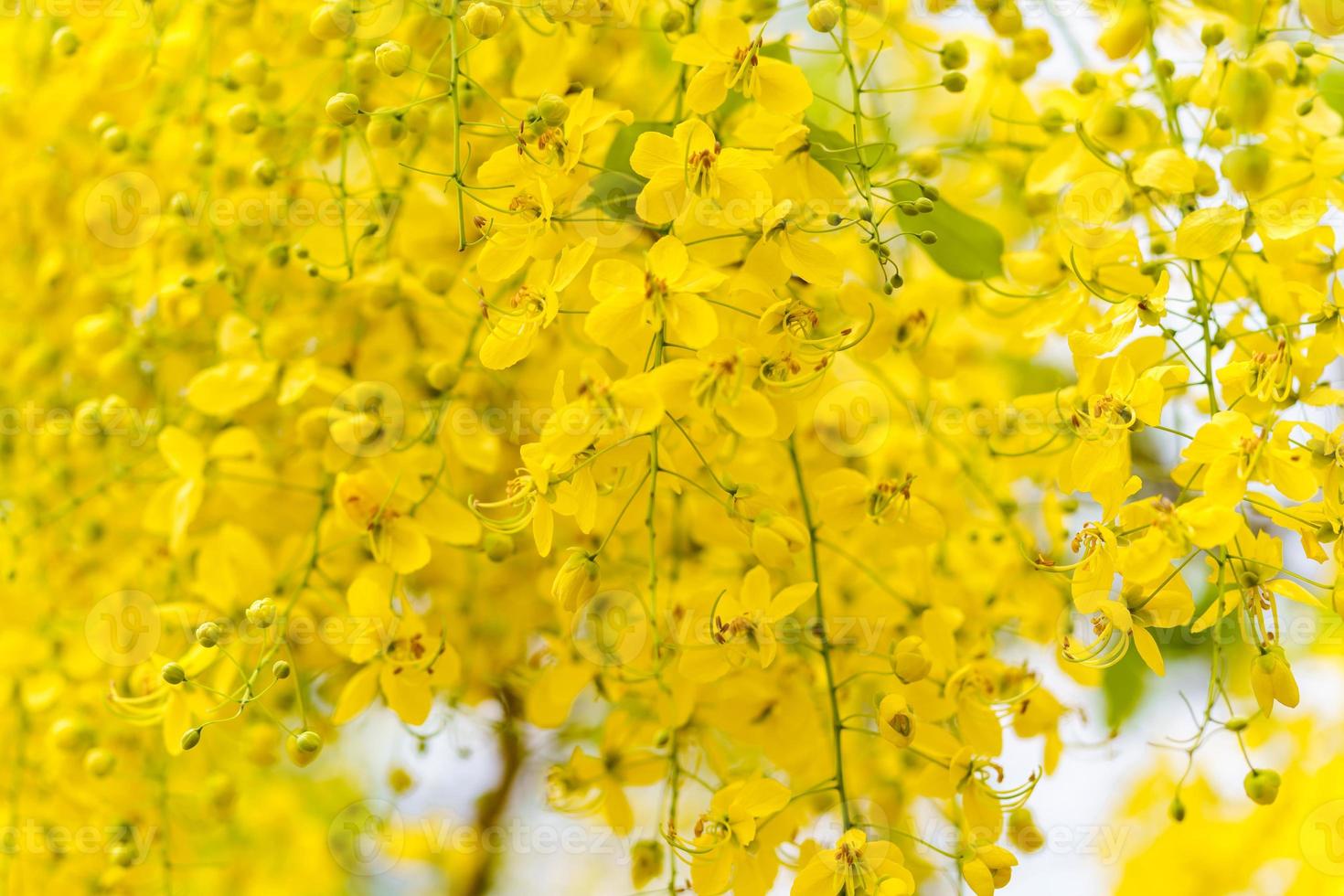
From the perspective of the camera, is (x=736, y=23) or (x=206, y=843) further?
(x=206, y=843)

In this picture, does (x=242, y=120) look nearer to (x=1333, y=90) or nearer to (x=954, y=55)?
(x=954, y=55)

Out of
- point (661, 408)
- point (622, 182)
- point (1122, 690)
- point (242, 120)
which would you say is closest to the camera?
point (661, 408)

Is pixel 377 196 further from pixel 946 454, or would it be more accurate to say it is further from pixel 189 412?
pixel 946 454

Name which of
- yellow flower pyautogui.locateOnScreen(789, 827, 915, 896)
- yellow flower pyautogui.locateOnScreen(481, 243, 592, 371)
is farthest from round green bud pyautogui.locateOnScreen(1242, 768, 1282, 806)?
yellow flower pyautogui.locateOnScreen(481, 243, 592, 371)

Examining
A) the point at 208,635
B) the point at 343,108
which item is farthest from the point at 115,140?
the point at 208,635

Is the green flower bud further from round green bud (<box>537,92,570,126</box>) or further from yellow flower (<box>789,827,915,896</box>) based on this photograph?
yellow flower (<box>789,827,915,896</box>)

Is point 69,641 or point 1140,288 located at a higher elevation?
point 1140,288

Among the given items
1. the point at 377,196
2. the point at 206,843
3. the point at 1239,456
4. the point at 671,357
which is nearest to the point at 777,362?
the point at 671,357

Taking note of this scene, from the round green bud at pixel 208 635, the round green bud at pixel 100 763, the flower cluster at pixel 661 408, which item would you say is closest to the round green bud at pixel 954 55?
the flower cluster at pixel 661 408
